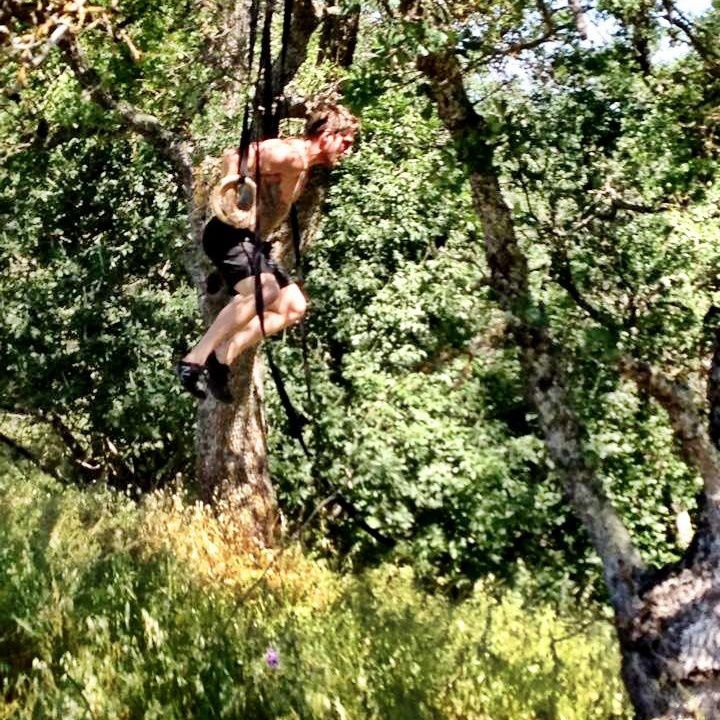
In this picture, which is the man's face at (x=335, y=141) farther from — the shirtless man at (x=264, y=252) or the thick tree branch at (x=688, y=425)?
the thick tree branch at (x=688, y=425)

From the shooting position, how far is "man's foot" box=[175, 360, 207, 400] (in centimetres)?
501

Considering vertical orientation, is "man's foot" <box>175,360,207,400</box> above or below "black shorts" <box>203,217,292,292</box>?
below

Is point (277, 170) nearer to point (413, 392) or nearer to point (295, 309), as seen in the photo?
point (295, 309)

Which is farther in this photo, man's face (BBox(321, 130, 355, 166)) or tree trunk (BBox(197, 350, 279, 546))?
tree trunk (BBox(197, 350, 279, 546))

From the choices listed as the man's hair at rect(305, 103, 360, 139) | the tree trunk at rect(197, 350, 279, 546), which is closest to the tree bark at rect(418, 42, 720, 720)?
the man's hair at rect(305, 103, 360, 139)

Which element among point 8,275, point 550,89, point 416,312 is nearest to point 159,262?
point 8,275

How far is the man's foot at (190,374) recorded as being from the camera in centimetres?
501

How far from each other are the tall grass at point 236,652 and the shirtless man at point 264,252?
1045 mm

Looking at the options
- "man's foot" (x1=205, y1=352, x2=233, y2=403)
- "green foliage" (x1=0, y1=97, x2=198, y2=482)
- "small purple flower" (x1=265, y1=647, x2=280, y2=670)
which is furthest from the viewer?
"green foliage" (x1=0, y1=97, x2=198, y2=482)

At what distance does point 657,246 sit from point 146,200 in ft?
19.8

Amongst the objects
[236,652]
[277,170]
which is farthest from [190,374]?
[236,652]

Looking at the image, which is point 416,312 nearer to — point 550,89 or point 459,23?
point 550,89

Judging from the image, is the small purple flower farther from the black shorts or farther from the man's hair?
the man's hair

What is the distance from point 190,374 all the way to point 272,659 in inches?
63.8
